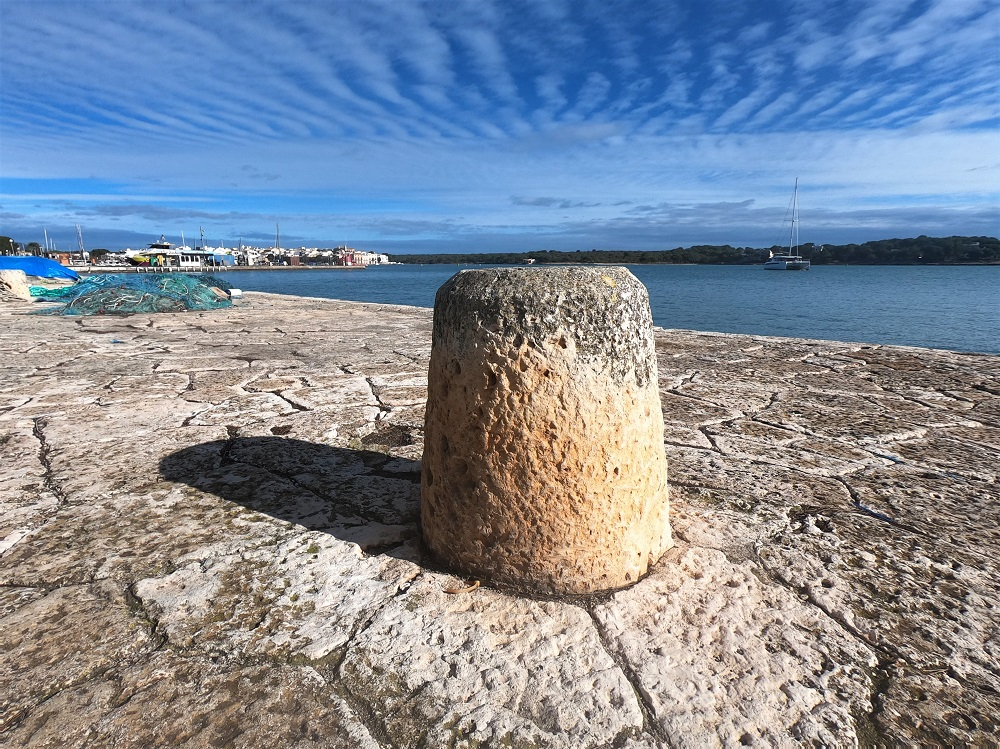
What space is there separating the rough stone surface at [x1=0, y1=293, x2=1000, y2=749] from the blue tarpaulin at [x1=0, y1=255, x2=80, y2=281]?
2073 centimetres

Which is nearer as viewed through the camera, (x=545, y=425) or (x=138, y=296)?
(x=545, y=425)

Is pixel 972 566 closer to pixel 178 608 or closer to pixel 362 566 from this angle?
pixel 362 566

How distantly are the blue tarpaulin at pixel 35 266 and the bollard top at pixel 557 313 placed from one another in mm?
22764

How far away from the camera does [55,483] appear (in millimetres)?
2713

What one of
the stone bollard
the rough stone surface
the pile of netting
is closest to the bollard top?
the stone bollard

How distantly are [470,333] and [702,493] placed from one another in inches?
56.4

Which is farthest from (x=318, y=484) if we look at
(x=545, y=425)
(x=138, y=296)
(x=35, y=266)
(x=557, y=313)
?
(x=35, y=266)

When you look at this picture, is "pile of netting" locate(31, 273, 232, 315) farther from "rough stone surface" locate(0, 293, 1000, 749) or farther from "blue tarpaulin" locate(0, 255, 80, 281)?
"blue tarpaulin" locate(0, 255, 80, 281)

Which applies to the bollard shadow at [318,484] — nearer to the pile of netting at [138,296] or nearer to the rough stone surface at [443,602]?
the rough stone surface at [443,602]

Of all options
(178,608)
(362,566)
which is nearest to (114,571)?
(178,608)

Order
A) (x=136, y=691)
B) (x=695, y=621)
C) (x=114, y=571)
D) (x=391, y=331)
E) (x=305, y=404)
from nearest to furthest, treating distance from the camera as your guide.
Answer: (x=136, y=691) → (x=695, y=621) → (x=114, y=571) → (x=305, y=404) → (x=391, y=331)

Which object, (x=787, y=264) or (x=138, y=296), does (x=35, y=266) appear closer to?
(x=138, y=296)

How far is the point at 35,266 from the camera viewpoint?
21172mm

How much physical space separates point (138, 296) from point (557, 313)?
10.8m
